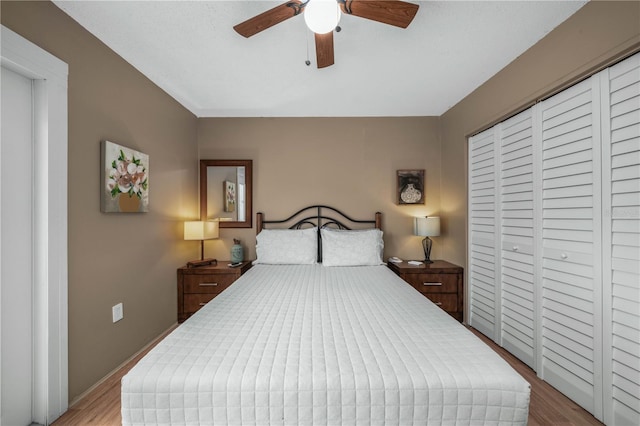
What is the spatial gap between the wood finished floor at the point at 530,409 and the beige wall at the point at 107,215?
0.33 feet

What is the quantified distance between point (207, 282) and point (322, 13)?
282cm

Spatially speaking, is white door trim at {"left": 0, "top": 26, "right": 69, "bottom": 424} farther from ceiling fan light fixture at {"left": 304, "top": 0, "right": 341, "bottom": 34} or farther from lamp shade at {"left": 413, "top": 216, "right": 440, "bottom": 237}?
lamp shade at {"left": 413, "top": 216, "right": 440, "bottom": 237}

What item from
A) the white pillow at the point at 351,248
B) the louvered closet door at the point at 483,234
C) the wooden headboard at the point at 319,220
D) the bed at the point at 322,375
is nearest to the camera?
the bed at the point at 322,375

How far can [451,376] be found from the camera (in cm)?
107

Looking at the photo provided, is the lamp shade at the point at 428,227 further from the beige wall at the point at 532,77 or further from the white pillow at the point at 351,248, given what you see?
the white pillow at the point at 351,248

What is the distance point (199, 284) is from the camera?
3174mm

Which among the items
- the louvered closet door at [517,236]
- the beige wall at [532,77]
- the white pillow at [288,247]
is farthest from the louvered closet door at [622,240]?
the white pillow at [288,247]

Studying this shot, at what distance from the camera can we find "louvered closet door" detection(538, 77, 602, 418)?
168 centimetres

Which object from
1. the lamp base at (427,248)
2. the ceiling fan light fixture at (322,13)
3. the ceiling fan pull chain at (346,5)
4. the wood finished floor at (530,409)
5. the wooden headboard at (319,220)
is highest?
the ceiling fan pull chain at (346,5)

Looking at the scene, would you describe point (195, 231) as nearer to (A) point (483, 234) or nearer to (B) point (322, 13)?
(B) point (322, 13)

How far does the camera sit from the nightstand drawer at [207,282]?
3148 mm

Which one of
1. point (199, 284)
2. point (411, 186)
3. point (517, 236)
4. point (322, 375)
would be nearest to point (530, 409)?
point (517, 236)

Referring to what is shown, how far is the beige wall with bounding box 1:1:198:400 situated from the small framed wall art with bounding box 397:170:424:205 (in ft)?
8.77

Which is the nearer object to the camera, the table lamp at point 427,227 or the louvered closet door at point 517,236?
the louvered closet door at point 517,236
